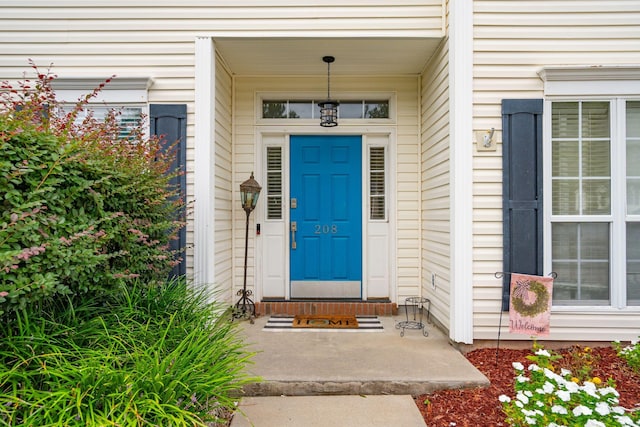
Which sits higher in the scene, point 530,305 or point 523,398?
point 530,305

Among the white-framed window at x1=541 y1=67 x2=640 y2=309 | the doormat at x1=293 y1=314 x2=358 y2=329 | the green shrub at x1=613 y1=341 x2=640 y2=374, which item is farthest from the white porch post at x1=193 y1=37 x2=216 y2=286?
the green shrub at x1=613 y1=341 x2=640 y2=374

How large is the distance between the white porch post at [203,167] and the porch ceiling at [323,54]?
255mm

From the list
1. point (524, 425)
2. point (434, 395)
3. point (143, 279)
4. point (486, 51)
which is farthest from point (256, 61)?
point (524, 425)

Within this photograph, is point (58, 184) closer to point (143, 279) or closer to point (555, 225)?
point (143, 279)

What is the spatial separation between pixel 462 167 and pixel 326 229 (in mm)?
1795

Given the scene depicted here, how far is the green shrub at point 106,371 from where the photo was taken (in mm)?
1616

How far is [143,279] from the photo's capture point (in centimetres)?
280

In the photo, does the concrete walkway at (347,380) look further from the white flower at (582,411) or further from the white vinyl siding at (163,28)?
the white vinyl siding at (163,28)

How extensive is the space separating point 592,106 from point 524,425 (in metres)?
2.80

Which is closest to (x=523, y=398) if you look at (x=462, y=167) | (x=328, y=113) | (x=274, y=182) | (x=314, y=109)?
(x=462, y=167)

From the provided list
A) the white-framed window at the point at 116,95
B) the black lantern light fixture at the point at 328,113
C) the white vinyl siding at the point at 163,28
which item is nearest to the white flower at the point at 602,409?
the white vinyl siding at the point at 163,28

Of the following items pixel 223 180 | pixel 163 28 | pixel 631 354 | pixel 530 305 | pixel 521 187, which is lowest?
pixel 631 354

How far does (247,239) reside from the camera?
423 cm

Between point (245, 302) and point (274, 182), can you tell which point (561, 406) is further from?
point (274, 182)
